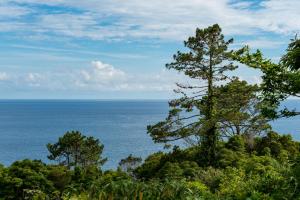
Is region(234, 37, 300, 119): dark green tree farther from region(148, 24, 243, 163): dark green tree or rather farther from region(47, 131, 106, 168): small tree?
region(47, 131, 106, 168): small tree

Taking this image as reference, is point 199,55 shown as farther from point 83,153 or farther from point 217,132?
point 83,153

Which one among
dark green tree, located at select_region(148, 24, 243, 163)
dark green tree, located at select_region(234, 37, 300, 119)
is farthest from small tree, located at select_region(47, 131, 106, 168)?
dark green tree, located at select_region(234, 37, 300, 119)

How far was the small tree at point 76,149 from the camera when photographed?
57.0 m

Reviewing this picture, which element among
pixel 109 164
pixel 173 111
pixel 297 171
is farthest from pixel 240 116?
pixel 109 164

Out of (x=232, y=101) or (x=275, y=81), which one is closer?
(x=275, y=81)

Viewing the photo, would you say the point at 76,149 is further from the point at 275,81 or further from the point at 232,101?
the point at 275,81

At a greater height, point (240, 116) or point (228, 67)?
point (228, 67)

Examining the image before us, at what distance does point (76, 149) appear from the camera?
58.0 metres

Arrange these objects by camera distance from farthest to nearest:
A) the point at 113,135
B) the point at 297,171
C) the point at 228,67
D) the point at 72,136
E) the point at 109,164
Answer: the point at 113,135, the point at 109,164, the point at 72,136, the point at 228,67, the point at 297,171

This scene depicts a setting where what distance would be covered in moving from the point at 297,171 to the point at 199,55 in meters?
25.2

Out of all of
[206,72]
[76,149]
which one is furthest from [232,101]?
[76,149]

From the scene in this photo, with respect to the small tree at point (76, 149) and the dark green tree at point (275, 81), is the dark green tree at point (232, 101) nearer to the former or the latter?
the dark green tree at point (275, 81)

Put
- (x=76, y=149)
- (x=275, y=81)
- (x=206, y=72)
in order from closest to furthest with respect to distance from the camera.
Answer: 1. (x=275, y=81)
2. (x=206, y=72)
3. (x=76, y=149)

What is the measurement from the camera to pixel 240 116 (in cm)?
3475
